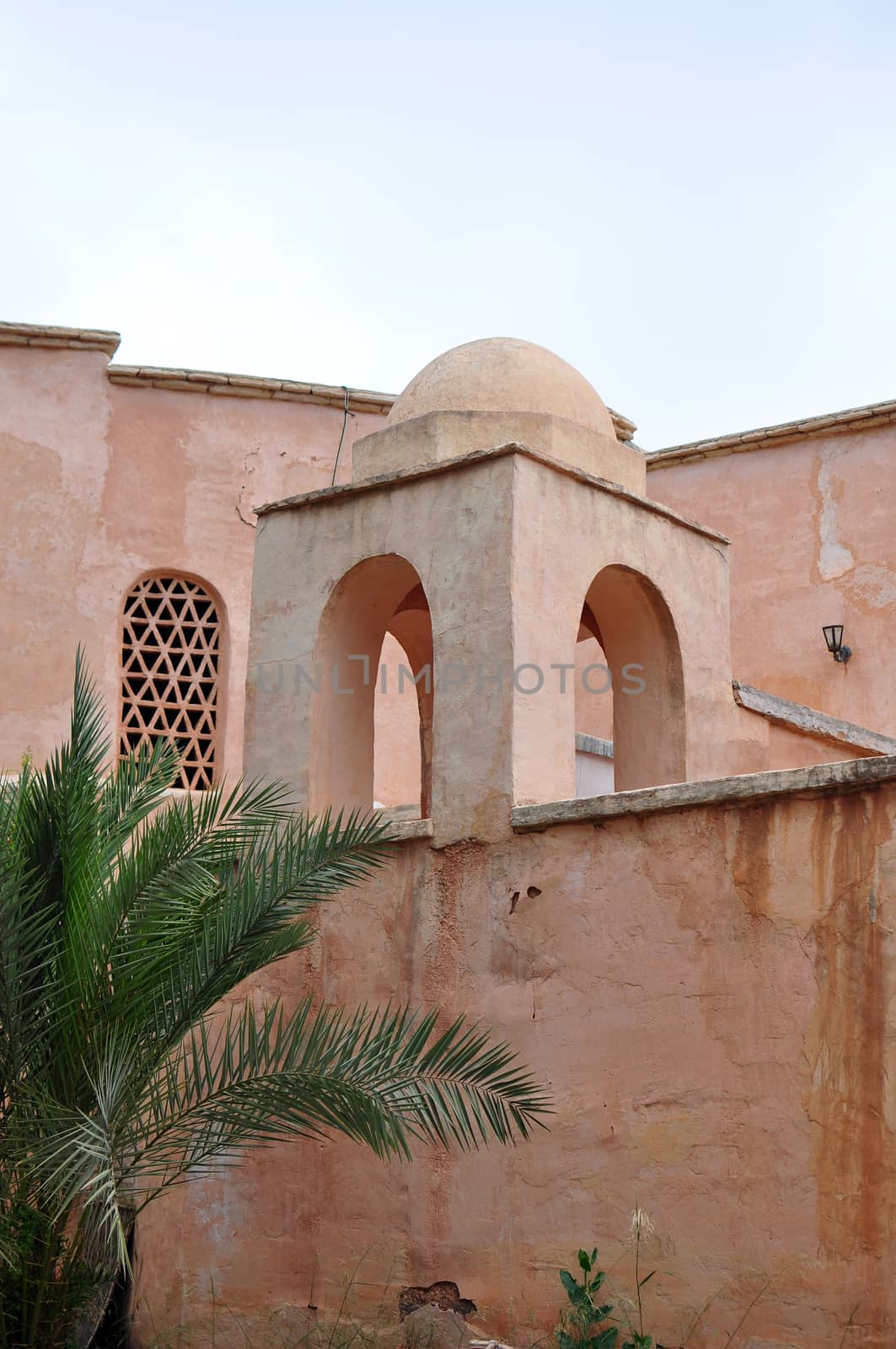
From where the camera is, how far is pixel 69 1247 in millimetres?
6059

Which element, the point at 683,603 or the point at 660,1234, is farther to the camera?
Answer: the point at 683,603

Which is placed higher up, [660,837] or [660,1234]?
[660,837]

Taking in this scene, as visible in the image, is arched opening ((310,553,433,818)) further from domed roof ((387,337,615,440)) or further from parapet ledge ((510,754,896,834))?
parapet ledge ((510,754,896,834))

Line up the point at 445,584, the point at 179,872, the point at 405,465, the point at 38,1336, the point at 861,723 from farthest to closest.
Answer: the point at 861,723 < the point at 405,465 < the point at 445,584 < the point at 179,872 < the point at 38,1336

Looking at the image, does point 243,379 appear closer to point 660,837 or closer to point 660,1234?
point 660,837

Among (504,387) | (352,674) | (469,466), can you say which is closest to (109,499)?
(352,674)

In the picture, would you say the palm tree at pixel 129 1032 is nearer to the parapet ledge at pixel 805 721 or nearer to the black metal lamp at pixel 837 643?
the parapet ledge at pixel 805 721

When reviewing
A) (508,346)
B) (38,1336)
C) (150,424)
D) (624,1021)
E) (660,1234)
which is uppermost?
(150,424)

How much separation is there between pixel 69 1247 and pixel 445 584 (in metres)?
3.13

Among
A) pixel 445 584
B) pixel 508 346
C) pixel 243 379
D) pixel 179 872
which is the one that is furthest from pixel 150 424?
pixel 179 872

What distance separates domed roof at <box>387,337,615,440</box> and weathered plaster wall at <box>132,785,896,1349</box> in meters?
2.24

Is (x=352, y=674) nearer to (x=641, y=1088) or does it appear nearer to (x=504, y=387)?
(x=504, y=387)

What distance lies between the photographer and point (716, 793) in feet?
20.8

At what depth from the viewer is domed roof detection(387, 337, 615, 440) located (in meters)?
8.11
